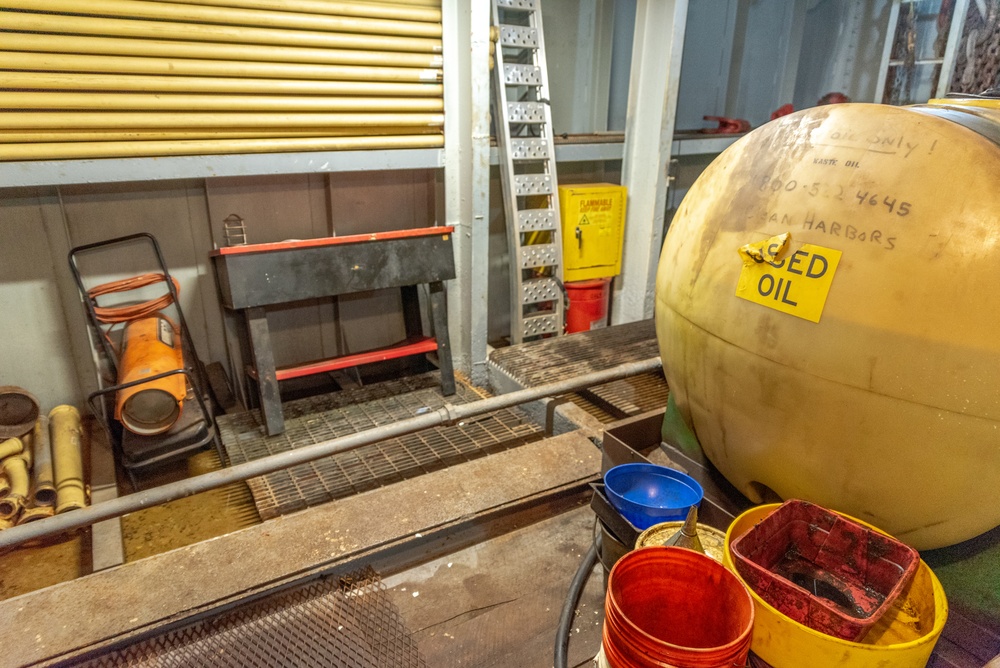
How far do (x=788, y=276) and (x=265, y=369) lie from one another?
7.49 feet

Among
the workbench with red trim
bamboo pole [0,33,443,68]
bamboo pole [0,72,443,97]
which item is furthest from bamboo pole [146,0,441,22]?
the workbench with red trim

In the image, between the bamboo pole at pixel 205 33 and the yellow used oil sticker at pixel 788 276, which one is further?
the bamboo pole at pixel 205 33

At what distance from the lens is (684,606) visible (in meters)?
1.17

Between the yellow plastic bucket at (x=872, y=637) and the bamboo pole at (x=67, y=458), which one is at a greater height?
the yellow plastic bucket at (x=872, y=637)

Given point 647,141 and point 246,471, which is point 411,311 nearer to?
point 647,141

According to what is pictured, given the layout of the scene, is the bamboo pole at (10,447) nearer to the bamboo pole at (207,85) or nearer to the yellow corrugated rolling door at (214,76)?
the yellow corrugated rolling door at (214,76)

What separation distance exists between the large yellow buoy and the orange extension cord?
2.52 meters

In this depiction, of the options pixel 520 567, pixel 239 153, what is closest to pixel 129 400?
pixel 239 153

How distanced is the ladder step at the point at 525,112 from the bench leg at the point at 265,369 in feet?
5.80

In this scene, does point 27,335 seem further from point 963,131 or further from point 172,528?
point 963,131

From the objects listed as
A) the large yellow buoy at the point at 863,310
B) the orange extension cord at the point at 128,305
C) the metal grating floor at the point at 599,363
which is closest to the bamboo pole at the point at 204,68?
the orange extension cord at the point at 128,305

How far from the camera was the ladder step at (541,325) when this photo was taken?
3.73 meters

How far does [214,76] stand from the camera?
8.07 ft

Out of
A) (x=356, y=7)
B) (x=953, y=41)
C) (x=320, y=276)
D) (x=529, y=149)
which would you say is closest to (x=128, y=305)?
(x=320, y=276)
